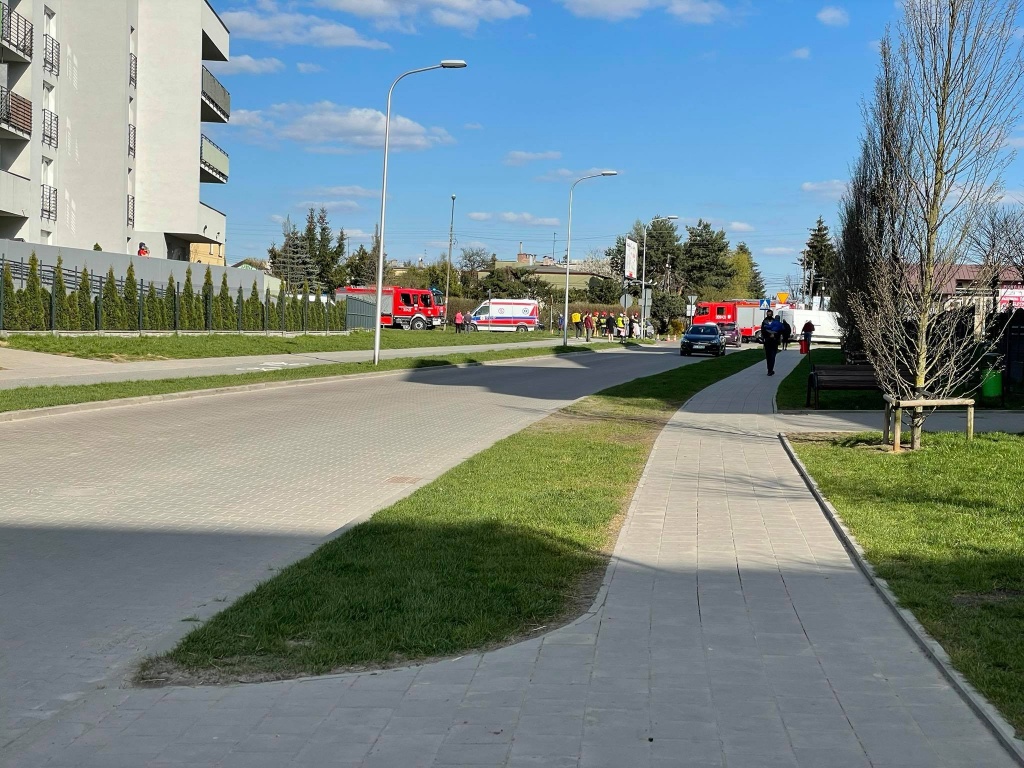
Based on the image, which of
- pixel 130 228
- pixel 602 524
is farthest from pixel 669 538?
pixel 130 228

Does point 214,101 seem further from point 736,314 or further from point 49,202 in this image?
point 736,314

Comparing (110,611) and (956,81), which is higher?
(956,81)

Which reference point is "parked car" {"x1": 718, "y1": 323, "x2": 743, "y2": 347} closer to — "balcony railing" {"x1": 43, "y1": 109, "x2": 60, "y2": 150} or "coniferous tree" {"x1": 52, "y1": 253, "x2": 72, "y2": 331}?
"balcony railing" {"x1": 43, "y1": 109, "x2": 60, "y2": 150}

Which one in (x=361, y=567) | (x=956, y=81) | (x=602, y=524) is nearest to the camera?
(x=361, y=567)

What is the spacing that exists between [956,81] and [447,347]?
1292 inches

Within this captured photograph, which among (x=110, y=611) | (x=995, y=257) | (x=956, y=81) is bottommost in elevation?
(x=110, y=611)

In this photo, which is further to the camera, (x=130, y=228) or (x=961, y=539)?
(x=130, y=228)

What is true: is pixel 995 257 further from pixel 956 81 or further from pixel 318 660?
pixel 318 660

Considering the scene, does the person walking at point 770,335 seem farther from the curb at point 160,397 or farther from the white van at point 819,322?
the white van at point 819,322

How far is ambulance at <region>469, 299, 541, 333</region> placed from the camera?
71312mm

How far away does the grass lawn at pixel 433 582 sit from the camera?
512 cm

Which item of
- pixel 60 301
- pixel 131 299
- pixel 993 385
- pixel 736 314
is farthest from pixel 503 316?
pixel 993 385

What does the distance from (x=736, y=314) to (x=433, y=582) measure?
77.6m

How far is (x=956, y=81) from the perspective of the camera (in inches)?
529
